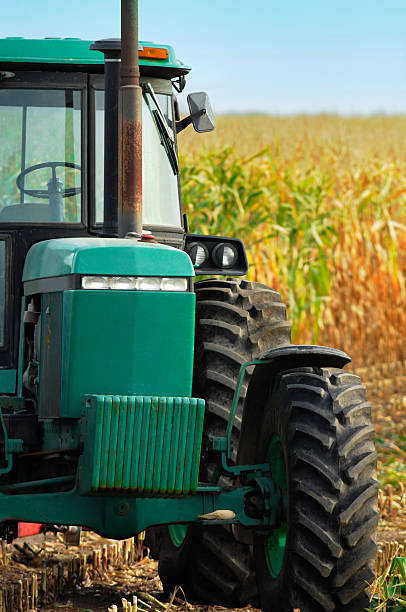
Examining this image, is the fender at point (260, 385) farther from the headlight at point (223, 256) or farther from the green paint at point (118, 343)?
the headlight at point (223, 256)

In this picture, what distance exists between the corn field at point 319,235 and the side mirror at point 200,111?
5.82 metres

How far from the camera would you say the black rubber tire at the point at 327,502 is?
4117mm

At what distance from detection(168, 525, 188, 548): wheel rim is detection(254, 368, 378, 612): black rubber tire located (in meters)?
0.91

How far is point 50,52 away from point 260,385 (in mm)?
1964

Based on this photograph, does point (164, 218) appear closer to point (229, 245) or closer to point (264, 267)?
point (229, 245)

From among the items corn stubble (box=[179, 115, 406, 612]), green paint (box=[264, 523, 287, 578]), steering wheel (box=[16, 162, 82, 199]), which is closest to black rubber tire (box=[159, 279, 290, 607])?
green paint (box=[264, 523, 287, 578])

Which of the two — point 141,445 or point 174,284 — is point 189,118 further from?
point 141,445

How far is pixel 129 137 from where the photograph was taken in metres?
4.66

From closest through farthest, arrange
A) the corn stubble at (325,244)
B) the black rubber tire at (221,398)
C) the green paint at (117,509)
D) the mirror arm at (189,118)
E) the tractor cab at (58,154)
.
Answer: the green paint at (117,509) → the black rubber tire at (221,398) → the tractor cab at (58,154) → the mirror arm at (189,118) → the corn stubble at (325,244)

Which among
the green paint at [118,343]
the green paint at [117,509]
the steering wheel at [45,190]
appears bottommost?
the green paint at [117,509]

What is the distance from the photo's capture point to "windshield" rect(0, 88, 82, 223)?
518 cm

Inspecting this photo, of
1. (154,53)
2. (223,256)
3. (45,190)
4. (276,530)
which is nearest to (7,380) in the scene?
(45,190)

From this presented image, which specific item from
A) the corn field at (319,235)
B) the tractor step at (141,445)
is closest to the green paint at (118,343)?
the tractor step at (141,445)

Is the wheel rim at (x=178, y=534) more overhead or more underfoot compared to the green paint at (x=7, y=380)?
more underfoot
